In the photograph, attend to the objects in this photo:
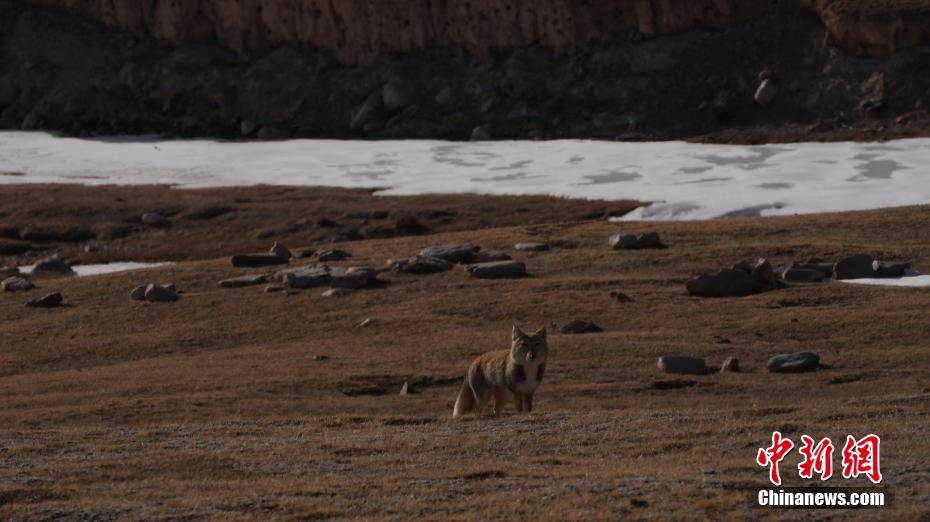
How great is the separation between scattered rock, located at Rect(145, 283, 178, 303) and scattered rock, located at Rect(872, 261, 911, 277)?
42.4ft

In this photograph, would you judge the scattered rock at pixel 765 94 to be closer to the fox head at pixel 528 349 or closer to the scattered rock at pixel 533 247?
the scattered rock at pixel 533 247

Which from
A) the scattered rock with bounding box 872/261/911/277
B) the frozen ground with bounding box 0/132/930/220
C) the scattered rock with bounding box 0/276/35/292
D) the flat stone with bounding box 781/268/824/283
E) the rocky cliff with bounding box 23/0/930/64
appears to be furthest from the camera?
the rocky cliff with bounding box 23/0/930/64

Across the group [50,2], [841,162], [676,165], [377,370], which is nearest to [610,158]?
[676,165]

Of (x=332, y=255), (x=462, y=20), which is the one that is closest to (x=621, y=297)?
(x=332, y=255)

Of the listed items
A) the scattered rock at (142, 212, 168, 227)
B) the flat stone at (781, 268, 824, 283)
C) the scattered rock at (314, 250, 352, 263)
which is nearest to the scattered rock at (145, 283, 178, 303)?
the scattered rock at (314, 250, 352, 263)

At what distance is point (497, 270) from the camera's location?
2966cm

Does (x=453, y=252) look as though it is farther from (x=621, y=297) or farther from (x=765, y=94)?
(x=765, y=94)

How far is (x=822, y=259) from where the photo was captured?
29391 millimetres

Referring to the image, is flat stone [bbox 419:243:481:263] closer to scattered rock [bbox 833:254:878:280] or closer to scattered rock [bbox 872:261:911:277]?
scattered rock [bbox 833:254:878:280]

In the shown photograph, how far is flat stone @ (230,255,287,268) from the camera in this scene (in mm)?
32562

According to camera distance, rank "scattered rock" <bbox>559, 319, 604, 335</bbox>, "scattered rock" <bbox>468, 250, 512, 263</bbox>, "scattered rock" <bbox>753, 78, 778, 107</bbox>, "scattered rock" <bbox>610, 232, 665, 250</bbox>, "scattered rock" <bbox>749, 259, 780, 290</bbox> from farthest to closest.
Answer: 1. "scattered rock" <bbox>753, 78, 778, 107</bbox>
2. "scattered rock" <bbox>610, 232, 665, 250</bbox>
3. "scattered rock" <bbox>468, 250, 512, 263</bbox>
4. "scattered rock" <bbox>749, 259, 780, 290</bbox>
5. "scattered rock" <bbox>559, 319, 604, 335</bbox>

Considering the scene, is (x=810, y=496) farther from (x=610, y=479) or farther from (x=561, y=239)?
(x=561, y=239)

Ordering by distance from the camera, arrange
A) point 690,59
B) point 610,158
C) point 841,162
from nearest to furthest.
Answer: point 841,162, point 610,158, point 690,59

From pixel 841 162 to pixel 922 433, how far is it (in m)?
30.9
